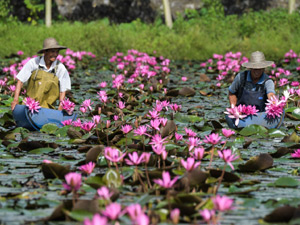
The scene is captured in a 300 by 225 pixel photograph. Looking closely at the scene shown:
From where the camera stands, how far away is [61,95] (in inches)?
306

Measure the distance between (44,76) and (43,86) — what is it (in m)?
0.13

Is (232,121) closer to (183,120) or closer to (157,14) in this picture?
(183,120)

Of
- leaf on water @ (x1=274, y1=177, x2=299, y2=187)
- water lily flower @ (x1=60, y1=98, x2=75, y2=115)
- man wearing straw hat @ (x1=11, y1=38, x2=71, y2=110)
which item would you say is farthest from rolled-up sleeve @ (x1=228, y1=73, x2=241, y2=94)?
leaf on water @ (x1=274, y1=177, x2=299, y2=187)

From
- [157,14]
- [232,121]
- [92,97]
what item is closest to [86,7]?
[157,14]

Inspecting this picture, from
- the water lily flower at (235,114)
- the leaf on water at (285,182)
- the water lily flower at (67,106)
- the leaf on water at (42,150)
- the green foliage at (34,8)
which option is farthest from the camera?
the green foliage at (34,8)

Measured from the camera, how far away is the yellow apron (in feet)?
24.4

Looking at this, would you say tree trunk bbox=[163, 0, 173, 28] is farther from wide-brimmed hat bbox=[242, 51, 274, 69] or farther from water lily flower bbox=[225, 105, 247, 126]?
water lily flower bbox=[225, 105, 247, 126]

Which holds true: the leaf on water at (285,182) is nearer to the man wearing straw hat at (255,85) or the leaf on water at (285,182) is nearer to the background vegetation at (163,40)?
the man wearing straw hat at (255,85)

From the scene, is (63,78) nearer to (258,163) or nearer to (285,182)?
(258,163)

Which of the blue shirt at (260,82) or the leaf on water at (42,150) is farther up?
the blue shirt at (260,82)

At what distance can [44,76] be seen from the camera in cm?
746

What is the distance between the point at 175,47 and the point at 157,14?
8.65 m

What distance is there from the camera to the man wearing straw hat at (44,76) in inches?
292

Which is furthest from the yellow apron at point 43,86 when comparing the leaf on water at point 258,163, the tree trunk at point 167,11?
the tree trunk at point 167,11
